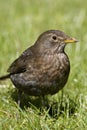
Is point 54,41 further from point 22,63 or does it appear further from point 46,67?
point 22,63

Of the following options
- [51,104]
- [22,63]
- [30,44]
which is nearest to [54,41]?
[22,63]

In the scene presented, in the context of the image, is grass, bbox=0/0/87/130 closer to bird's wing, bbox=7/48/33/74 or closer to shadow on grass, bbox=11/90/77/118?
shadow on grass, bbox=11/90/77/118

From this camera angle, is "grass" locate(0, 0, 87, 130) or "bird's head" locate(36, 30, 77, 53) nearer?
"grass" locate(0, 0, 87, 130)

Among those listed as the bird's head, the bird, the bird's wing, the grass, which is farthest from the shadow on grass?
the bird's head

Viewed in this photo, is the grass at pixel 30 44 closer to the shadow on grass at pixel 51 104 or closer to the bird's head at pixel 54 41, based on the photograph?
the shadow on grass at pixel 51 104

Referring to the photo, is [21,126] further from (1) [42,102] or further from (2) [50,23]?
(2) [50,23]

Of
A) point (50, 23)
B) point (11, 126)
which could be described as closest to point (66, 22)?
→ point (50, 23)
